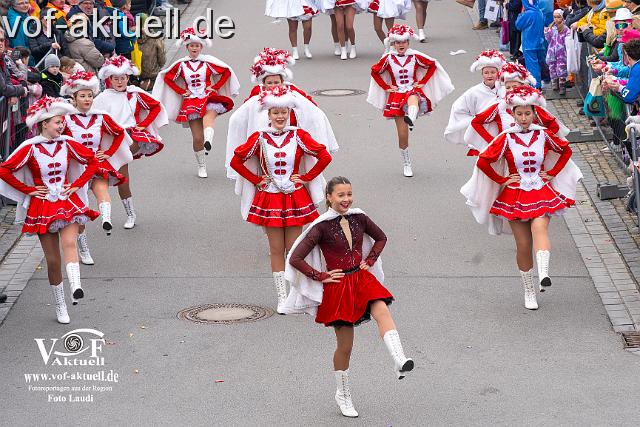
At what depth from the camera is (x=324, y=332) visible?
466 inches

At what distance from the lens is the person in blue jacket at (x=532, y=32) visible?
2116cm

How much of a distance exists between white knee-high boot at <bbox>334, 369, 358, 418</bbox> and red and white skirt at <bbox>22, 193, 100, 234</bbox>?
343 centimetres

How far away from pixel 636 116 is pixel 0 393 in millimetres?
7321

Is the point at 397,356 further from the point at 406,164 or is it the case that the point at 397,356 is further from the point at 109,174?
the point at 406,164

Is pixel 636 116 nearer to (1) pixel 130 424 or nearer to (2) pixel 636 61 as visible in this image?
(2) pixel 636 61

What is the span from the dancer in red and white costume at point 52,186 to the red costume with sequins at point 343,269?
116 inches

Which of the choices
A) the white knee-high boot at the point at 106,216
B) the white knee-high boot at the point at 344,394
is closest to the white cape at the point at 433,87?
the white knee-high boot at the point at 106,216

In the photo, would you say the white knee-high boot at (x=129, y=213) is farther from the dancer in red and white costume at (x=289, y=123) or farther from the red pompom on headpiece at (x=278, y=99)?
the red pompom on headpiece at (x=278, y=99)

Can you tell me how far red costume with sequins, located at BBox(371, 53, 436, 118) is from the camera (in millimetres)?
17172

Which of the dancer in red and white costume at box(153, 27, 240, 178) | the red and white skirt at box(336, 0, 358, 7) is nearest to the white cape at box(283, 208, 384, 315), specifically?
the dancer in red and white costume at box(153, 27, 240, 178)

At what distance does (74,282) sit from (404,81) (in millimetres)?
6609

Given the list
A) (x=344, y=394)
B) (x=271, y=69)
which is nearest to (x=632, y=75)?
(x=271, y=69)

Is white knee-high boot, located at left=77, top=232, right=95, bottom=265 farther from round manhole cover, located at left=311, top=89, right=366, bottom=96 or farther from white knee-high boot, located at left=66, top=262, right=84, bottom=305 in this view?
round manhole cover, located at left=311, top=89, right=366, bottom=96

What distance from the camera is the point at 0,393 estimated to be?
414 inches
